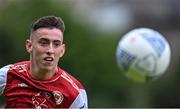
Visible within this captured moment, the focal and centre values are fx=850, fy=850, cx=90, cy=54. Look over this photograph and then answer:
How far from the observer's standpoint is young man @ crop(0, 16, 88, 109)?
10.0m

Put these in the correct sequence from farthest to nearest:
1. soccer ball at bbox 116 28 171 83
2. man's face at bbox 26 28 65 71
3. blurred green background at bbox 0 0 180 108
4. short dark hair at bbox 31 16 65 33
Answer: blurred green background at bbox 0 0 180 108 → soccer ball at bbox 116 28 171 83 → short dark hair at bbox 31 16 65 33 → man's face at bbox 26 28 65 71

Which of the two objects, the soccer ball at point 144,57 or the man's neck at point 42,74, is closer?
the man's neck at point 42,74

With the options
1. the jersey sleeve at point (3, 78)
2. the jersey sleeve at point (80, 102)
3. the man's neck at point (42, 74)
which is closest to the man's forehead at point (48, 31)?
the man's neck at point (42, 74)

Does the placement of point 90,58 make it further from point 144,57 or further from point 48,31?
point 48,31

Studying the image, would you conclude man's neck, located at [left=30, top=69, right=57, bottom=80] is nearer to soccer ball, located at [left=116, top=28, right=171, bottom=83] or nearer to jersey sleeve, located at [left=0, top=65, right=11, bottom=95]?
jersey sleeve, located at [left=0, top=65, right=11, bottom=95]

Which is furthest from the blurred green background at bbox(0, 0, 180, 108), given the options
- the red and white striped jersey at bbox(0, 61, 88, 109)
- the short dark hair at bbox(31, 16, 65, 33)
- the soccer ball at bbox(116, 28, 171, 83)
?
the short dark hair at bbox(31, 16, 65, 33)

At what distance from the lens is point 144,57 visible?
547 inches

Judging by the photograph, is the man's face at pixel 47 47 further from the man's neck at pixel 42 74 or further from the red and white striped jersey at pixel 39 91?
the red and white striped jersey at pixel 39 91

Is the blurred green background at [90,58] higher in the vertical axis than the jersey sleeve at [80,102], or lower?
lower

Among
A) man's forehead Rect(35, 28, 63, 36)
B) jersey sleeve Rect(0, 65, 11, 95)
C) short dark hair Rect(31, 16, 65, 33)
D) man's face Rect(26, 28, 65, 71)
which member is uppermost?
short dark hair Rect(31, 16, 65, 33)

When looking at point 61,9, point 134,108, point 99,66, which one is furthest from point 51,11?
point 134,108

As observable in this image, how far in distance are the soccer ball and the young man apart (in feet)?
11.8

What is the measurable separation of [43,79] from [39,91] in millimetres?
153

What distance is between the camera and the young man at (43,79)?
10.0 meters
